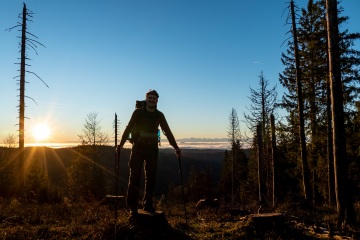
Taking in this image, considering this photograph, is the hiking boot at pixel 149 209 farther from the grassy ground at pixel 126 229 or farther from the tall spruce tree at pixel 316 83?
the tall spruce tree at pixel 316 83

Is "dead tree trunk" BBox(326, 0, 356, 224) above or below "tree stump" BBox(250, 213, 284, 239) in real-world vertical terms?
above

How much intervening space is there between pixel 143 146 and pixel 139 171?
640 millimetres

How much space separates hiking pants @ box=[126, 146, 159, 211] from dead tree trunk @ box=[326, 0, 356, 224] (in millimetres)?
5697

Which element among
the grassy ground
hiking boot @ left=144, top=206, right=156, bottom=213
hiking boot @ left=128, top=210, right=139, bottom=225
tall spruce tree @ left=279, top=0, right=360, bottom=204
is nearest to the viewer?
the grassy ground

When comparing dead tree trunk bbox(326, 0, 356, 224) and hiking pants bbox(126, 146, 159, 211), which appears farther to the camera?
dead tree trunk bbox(326, 0, 356, 224)

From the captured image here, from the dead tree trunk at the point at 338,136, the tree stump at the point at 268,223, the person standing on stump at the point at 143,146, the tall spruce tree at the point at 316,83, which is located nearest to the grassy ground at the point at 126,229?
the tree stump at the point at 268,223

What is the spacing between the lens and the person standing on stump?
24.6 feet

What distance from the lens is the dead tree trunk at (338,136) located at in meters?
9.30

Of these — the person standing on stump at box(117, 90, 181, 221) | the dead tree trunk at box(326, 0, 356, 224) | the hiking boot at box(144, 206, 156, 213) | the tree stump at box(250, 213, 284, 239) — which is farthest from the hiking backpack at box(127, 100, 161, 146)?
the dead tree trunk at box(326, 0, 356, 224)

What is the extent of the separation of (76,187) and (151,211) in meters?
34.1

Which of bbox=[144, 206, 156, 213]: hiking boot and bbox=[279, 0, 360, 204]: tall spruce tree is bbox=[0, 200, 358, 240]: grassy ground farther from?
bbox=[279, 0, 360, 204]: tall spruce tree

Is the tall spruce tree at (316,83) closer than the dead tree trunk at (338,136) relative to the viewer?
No

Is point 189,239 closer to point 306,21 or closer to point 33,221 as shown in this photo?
point 33,221

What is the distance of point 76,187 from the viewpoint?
38.8 meters
